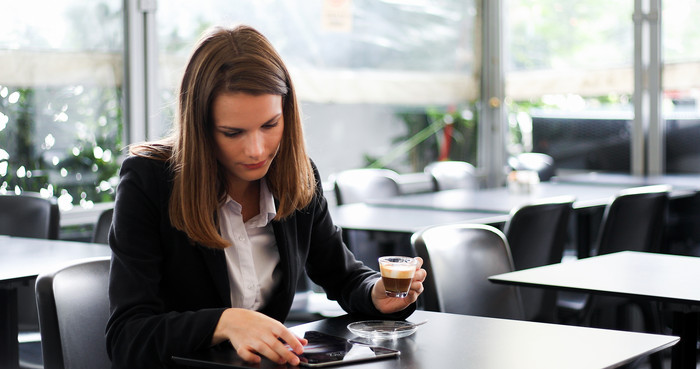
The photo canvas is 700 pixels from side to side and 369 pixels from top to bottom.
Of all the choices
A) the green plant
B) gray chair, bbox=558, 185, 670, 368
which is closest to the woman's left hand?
gray chair, bbox=558, 185, 670, 368

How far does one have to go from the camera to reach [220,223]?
199cm

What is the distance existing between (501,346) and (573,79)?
207 inches

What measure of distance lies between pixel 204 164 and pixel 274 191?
0.23m

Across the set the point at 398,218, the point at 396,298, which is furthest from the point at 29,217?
the point at 396,298

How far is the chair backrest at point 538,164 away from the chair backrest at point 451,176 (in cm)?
74

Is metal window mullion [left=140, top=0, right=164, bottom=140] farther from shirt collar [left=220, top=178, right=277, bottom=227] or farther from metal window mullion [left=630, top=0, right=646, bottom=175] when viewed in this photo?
metal window mullion [left=630, top=0, right=646, bottom=175]

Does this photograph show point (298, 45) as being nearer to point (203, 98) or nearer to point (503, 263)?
point (503, 263)

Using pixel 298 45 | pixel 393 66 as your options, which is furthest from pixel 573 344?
pixel 393 66

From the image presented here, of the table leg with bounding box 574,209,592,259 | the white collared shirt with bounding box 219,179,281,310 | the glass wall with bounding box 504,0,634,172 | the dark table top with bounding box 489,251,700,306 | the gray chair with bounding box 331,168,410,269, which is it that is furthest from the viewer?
the glass wall with bounding box 504,0,634,172

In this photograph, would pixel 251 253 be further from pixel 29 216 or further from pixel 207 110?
pixel 29 216

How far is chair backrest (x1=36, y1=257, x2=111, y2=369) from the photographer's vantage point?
1.94 m

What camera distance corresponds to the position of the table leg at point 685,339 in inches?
93.0

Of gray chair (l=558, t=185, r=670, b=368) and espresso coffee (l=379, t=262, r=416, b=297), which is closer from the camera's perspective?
espresso coffee (l=379, t=262, r=416, b=297)

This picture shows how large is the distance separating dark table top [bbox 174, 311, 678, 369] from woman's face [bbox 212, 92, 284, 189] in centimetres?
36
